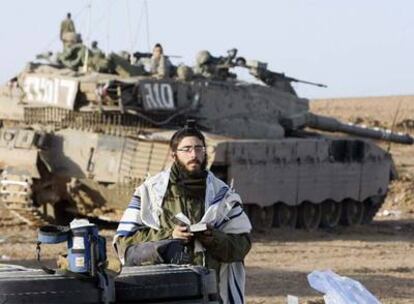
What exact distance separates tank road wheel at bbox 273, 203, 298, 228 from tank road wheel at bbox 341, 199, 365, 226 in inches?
63.3

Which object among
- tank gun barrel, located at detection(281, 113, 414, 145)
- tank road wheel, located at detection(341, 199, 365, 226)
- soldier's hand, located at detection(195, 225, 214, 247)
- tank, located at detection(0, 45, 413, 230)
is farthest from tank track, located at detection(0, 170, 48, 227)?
soldier's hand, located at detection(195, 225, 214, 247)

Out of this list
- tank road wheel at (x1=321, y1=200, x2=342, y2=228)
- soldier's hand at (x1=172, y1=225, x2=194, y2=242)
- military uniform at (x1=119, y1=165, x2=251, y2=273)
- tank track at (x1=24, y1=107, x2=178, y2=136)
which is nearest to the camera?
soldier's hand at (x1=172, y1=225, x2=194, y2=242)

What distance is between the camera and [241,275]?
198 inches

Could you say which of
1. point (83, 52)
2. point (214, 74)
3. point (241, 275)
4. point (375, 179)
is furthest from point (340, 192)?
point (241, 275)

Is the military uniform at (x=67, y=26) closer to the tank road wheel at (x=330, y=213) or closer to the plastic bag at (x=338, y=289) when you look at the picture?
the tank road wheel at (x=330, y=213)

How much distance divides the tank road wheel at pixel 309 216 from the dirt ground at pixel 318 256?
247 millimetres

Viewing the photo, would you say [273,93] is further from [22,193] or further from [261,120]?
[22,193]

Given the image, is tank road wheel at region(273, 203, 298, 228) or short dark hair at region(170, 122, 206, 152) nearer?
short dark hair at region(170, 122, 206, 152)

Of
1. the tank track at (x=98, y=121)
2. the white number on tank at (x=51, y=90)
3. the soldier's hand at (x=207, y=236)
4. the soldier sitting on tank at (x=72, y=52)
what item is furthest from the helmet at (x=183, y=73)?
the soldier's hand at (x=207, y=236)

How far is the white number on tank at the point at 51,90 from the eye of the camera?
56.1ft

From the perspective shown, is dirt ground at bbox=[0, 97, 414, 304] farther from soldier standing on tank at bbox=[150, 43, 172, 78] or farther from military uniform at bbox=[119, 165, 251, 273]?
military uniform at bbox=[119, 165, 251, 273]

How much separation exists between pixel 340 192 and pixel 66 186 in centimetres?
492

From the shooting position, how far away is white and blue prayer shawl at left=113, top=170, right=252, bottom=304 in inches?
193

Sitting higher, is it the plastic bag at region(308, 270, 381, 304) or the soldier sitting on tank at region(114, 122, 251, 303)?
the soldier sitting on tank at region(114, 122, 251, 303)
